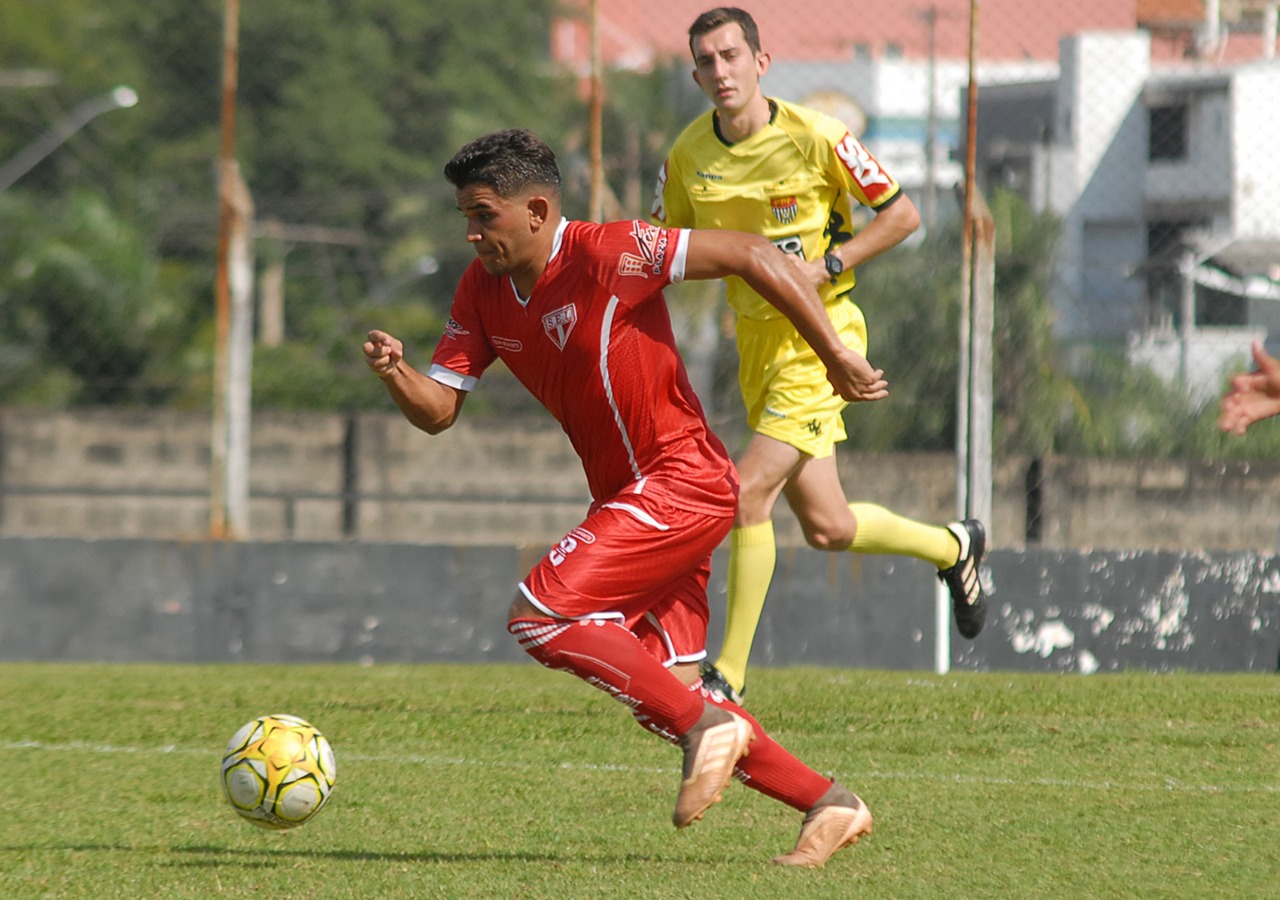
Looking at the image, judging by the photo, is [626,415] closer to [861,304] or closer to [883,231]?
[883,231]

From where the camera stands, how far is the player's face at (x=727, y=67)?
6.48m

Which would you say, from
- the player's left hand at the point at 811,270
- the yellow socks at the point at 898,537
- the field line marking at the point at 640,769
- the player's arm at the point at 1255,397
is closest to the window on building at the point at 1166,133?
the yellow socks at the point at 898,537

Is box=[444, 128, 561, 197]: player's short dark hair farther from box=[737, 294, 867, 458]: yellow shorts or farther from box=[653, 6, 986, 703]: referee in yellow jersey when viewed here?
box=[737, 294, 867, 458]: yellow shorts

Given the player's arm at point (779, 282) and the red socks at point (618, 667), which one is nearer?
the red socks at point (618, 667)

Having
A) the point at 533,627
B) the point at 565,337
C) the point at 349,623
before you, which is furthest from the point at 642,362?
the point at 349,623

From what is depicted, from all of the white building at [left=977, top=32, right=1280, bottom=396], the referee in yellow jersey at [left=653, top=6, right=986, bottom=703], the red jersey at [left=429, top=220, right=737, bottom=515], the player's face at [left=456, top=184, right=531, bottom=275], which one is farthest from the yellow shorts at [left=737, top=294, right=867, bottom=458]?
the white building at [left=977, top=32, right=1280, bottom=396]

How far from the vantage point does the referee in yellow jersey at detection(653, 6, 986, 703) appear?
258 inches

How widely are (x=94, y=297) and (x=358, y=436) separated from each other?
2730mm

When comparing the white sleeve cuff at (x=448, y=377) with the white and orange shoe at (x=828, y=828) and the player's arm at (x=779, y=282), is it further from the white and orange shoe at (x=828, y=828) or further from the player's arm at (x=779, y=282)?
the white and orange shoe at (x=828, y=828)

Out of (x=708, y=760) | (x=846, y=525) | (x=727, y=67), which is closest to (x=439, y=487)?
(x=846, y=525)

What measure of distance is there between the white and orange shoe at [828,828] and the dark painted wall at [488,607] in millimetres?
4953

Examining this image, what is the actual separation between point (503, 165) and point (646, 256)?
46 cm

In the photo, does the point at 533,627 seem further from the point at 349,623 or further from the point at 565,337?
the point at 349,623

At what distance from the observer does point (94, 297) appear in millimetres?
15281
